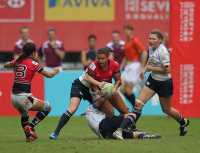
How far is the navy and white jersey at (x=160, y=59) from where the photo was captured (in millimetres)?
8266

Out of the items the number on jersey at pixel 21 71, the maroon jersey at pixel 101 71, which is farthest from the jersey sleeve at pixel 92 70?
the number on jersey at pixel 21 71

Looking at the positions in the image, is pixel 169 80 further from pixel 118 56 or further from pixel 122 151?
pixel 118 56

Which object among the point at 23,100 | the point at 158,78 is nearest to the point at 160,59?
the point at 158,78

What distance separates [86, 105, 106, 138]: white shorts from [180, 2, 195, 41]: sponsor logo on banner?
4891 millimetres

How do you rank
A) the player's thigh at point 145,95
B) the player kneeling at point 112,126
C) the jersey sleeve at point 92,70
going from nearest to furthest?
the player kneeling at point 112,126 < the jersey sleeve at point 92,70 < the player's thigh at point 145,95

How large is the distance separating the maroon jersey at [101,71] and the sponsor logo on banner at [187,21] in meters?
4.40

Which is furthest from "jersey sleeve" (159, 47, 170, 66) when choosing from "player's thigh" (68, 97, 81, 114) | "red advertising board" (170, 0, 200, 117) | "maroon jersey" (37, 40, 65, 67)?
"maroon jersey" (37, 40, 65, 67)

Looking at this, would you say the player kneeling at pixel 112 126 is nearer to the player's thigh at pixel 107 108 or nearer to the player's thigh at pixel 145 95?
the player's thigh at pixel 107 108

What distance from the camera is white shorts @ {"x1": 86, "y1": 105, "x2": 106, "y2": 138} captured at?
7.60 meters

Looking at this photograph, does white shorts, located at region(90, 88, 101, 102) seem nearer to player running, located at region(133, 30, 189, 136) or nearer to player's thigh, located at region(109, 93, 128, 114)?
player's thigh, located at region(109, 93, 128, 114)

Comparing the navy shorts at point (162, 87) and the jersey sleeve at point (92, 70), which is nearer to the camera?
Result: the jersey sleeve at point (92, 70)

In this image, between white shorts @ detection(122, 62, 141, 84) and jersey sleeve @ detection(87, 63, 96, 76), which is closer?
jersey sleeve @ detection(87, 63, 96, 76)

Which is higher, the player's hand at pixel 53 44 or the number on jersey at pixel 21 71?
the player's hand at pixel 53 44

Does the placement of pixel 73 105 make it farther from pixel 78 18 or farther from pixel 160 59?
pixel 78 18
